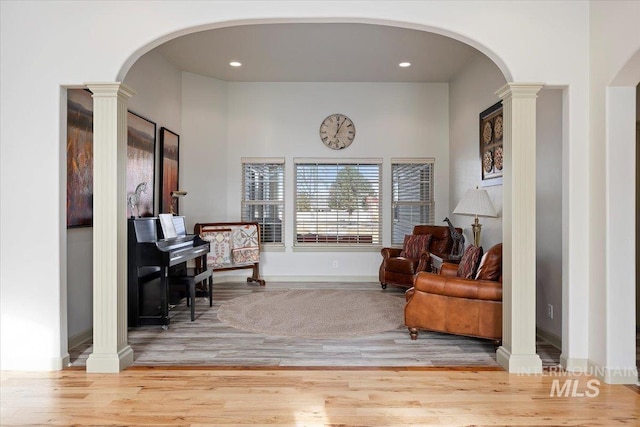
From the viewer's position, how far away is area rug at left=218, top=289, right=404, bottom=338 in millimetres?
4406

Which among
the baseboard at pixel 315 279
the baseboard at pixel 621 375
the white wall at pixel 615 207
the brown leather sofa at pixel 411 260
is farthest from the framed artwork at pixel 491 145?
the baseboard at pixel 315 279

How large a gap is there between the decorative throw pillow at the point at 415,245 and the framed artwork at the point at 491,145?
124 centimetres

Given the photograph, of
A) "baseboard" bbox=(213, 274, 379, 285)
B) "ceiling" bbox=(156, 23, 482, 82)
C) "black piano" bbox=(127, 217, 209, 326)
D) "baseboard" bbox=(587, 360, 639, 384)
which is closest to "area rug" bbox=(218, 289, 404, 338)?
"black piano" bbox=(127, 217, 209, 326)

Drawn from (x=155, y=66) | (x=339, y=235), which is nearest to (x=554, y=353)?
(x=339, y=235)

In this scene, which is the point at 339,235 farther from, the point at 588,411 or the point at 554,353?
the point at 588,411

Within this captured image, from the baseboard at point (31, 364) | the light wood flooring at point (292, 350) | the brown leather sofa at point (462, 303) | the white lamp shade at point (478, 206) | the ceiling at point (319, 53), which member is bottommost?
the light wood flooring at point (292, 350)

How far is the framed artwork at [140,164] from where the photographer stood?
4836 mm

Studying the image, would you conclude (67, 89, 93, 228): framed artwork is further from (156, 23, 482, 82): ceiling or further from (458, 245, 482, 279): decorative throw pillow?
(458, 245, 482, 279): decorative throw pillow

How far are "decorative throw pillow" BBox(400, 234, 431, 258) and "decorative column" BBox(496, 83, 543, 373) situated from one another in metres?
3.08

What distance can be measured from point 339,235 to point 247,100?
2.74 m

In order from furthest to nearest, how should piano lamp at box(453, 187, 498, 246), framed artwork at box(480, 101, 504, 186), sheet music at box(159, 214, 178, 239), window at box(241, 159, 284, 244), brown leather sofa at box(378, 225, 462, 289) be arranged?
window at box(241, 159, 284, 244), brown leather sofa at box(378, 225, 462, 289), framed artwork at box(480, 101, 504, 186), sheet music at box(159, 214, 178, 239), piano lamp at box(453, 187, 498, 246)

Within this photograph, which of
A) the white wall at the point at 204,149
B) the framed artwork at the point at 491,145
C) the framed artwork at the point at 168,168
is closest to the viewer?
the framed artwork at the point at 491,145

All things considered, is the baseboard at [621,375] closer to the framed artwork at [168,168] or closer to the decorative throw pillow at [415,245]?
the decorative throw pillow at [415,245]

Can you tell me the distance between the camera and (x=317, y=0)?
10.6 feet
